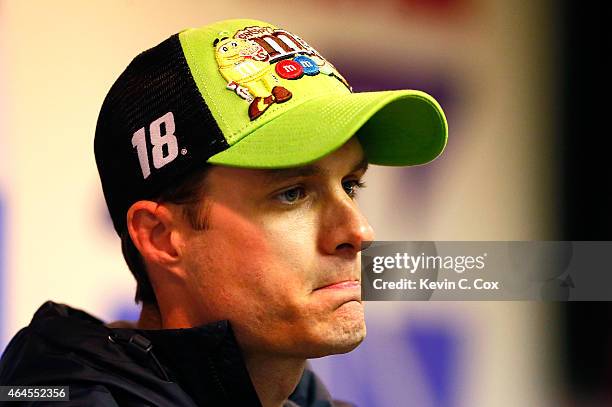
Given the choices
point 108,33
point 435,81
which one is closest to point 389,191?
point 435,81

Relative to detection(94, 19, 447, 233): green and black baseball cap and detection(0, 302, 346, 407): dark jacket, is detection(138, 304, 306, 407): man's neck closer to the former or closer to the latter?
detection(0, 302, 346, 407): dark jacket

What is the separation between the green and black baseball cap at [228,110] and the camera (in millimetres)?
1034

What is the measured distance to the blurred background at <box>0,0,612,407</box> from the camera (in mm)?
1640

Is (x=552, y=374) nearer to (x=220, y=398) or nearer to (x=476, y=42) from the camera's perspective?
(x=476, y=42)

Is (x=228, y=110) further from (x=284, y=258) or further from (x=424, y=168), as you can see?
(x=424, y=168)

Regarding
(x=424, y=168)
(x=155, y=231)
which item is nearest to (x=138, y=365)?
(x=155, y=231)

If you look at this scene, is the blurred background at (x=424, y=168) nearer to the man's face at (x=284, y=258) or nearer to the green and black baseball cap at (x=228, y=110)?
the green and black baseball cap at (x=228, y=110)

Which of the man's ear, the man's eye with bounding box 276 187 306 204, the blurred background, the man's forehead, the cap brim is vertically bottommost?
the blurred background

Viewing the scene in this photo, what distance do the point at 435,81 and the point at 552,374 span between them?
2.07 feet

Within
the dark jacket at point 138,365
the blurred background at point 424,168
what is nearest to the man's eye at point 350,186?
the dark jacket at point 138,365

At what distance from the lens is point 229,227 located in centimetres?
106

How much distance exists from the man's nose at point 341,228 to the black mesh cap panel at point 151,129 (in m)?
0.14

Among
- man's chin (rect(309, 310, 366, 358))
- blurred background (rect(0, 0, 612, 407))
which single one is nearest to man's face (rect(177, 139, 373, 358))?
man's chin (rect(309, 310, 366, 358))

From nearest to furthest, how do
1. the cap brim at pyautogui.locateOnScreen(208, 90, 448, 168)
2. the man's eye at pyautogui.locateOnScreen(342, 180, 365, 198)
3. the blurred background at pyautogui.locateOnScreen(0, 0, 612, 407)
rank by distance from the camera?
the cap brim at pyautogui.locateOnScreen(208, 90, 448, 168) → the man's eye at pyautogui.locateOnScreen(342, 180, 365, 198) → the blurred background at pyautogui.locateOnScreen(0, 0, 612, 407)
